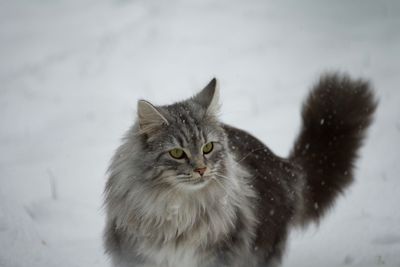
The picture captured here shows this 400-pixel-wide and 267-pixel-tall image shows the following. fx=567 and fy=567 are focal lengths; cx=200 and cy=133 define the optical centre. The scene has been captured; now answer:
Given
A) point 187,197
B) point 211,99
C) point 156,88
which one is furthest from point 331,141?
point 156,88

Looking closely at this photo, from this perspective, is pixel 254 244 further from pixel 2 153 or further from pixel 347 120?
pixel 2 153

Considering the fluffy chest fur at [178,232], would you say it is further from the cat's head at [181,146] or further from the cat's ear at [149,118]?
the cat's ear at [149,118]

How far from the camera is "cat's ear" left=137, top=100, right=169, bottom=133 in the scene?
3.74 metres

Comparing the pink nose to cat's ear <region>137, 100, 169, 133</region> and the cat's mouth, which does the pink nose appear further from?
cat's ear <region>137, 100, 169, 133</region>

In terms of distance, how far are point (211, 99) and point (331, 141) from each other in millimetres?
1527

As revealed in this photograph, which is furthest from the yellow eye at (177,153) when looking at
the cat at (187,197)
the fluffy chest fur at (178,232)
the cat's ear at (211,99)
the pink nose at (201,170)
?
the cat's ear at (211,99)

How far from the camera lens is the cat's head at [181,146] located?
146 inches

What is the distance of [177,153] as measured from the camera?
3.75 metres

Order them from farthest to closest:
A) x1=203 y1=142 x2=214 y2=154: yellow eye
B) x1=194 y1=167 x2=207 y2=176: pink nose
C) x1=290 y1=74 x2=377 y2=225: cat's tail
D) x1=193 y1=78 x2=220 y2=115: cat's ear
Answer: x1=290 y1=74 x2=377 y2=225: cat's tail → x1=193 y1=78 x2=220 y2=115: cat's ear → x1=203 y1=142 x2=214 y2=154: yellow eye → x1=194 y1=167 x2=207 y2=176: pink nose

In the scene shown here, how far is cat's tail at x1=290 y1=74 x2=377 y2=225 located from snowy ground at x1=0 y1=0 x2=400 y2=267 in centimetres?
53

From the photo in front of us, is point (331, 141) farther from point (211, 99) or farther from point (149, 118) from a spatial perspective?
point (149, 118)

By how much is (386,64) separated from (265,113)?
8.11 feet

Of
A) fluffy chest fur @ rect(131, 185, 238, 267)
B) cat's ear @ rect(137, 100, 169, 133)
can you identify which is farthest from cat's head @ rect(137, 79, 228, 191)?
fluffy chest fur @ rect(131, 185, 238, 267)

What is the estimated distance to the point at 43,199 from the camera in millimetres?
5668
